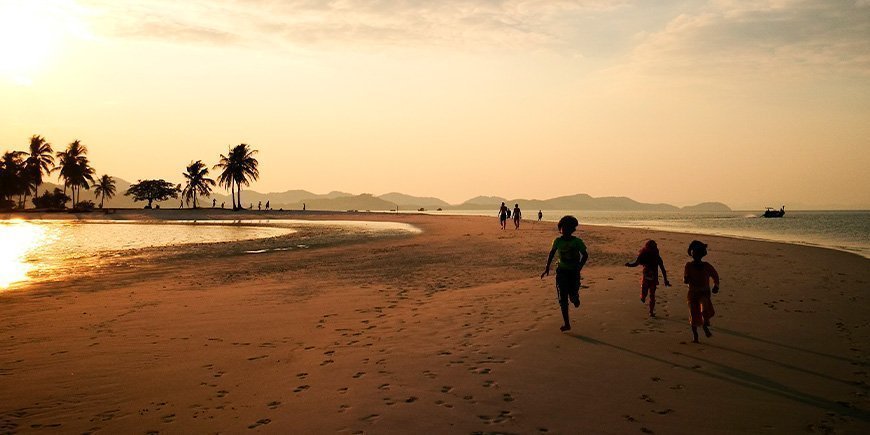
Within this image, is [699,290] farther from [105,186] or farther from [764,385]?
[105,186]

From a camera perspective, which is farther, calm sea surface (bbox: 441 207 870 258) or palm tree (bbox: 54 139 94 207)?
palm tree (bbox: 54 139 94 207)

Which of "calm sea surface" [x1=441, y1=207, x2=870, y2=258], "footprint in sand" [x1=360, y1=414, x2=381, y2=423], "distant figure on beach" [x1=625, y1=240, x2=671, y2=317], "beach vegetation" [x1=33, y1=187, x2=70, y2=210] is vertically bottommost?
"footprint in sand" [x1=360, y1=414, x2=381, y2=423]

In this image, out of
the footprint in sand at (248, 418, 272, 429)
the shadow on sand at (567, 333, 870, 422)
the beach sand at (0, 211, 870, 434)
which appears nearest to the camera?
the footprint in sand at (248, 418, 272, 429)

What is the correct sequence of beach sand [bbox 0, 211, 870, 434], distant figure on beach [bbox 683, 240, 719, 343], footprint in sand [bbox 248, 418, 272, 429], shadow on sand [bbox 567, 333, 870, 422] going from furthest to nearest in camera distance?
distant figure on beach [bbox 683, 240, 719, 343] → shadow on sand [bbox 567, 333, 870, 422] → beach sand [bbox 0, 211, 870, 434] → footprint in sand [bbox 248, 418, 272, 429]

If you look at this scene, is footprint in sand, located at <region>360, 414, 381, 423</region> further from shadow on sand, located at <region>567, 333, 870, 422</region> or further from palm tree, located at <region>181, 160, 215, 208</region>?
palm tree, located at <region>181, 160, 215, 208</region>

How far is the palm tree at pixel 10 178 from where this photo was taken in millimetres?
91594

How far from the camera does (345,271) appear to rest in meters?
19.6

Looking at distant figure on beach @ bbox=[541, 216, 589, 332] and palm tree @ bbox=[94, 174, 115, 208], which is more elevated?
palm tree @ bbox=[94, 174, 115, 208]

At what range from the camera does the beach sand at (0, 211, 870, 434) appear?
238 inches

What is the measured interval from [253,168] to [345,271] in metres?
96.5

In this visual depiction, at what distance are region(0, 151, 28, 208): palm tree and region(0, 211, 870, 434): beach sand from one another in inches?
3926

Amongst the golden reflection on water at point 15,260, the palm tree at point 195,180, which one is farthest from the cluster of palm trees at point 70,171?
the golden reflection on water at point 15,260

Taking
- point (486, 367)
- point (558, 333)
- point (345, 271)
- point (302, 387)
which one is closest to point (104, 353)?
point (302, 387)

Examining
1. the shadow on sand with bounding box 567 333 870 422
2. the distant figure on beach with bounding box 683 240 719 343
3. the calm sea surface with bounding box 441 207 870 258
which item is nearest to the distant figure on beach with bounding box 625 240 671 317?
the distant figure on beach with bounding box 683 240 719 343
